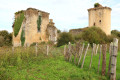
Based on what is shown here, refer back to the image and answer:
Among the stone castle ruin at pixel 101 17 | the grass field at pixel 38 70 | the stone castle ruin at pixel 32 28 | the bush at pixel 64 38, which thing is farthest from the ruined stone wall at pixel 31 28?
the grass field at pixel 38 70

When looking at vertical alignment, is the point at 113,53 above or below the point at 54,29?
below

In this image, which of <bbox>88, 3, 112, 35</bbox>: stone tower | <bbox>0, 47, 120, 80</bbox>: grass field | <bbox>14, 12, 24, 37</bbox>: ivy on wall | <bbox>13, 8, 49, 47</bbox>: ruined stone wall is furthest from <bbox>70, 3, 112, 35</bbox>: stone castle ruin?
<bbox>0, 47, 120, 80</bbox>: grass field

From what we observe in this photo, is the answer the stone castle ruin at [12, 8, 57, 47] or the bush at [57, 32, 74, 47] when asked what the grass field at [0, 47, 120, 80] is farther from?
the stone castle ruin at [12, 8, 57, 47]

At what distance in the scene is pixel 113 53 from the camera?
651cm

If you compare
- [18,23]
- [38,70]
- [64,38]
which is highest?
[18,23]

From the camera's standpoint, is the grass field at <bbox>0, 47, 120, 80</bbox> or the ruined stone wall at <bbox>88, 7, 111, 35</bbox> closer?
the grass field at <bbox>0, 47, 120, 80</bbox>

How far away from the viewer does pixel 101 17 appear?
34.8 meters

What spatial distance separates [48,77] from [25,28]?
22.7 metres

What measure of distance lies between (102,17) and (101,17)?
0.91ft

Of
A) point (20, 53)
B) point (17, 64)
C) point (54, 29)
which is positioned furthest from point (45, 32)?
point (17, 64)

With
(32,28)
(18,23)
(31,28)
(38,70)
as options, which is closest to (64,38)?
(32,28)

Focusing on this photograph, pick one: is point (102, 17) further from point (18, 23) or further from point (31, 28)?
point (18, 23)

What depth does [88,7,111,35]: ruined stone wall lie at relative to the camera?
3425cm

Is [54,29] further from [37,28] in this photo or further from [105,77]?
[105,77]
